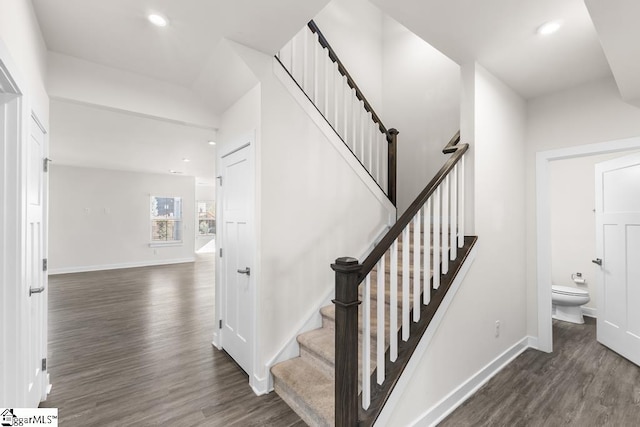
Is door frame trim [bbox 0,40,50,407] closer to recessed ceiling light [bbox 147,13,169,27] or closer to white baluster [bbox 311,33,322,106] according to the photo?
recessed ceiling light [bbox 147,13,169,27]

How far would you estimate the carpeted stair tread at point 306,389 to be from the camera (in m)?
1.92


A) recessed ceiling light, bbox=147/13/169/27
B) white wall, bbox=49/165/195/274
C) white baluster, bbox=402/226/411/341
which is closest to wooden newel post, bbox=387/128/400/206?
white baluster, bbox=402/226/411/341

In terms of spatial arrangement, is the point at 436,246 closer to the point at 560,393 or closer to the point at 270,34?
the point at 560,393

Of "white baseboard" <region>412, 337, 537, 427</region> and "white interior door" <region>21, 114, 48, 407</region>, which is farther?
"white baseboard" <region>412, 337, 537, 427</region>

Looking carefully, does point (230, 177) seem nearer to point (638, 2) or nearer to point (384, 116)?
point (384, 116)

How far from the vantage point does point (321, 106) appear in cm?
343

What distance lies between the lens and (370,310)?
2346mm

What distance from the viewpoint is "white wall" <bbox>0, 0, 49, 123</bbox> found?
1.35 metres

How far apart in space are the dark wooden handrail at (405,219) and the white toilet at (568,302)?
289 centimetres

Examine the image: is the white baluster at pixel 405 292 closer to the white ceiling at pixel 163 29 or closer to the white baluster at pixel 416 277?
the white baluster at pixel 416 277

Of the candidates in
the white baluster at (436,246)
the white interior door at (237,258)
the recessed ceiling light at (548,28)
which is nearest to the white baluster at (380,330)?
the white baluster at (436,246)

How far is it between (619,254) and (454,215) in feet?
6.91

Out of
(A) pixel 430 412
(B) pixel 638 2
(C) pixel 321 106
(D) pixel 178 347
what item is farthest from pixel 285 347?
(B) pixel 638 2

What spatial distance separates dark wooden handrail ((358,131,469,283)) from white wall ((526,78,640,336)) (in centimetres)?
124
